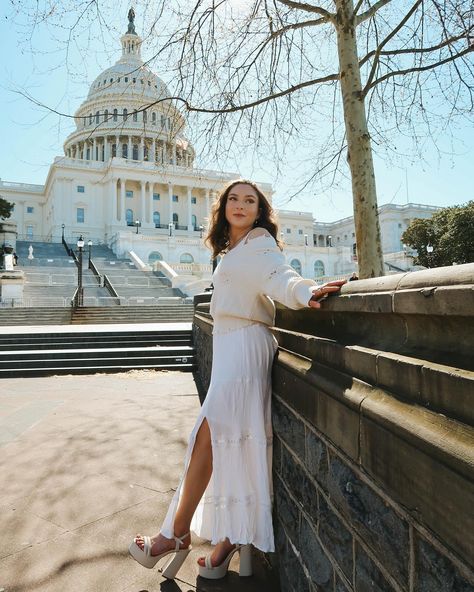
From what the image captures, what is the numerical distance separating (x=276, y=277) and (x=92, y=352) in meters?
8.80

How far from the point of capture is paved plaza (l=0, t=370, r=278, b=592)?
2377 millimetres

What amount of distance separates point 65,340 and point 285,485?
32.4ft

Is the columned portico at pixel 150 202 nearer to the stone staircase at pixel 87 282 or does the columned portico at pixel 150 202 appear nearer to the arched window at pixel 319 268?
the stone staircase at pixel 87 282

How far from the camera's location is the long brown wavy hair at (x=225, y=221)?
265 centimetres

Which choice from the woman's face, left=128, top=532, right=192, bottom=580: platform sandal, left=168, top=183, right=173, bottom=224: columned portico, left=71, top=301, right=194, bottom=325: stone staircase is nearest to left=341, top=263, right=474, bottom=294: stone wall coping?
the woman's face

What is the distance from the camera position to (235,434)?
87.1 inches

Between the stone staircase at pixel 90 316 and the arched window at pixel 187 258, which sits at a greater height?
the arched window at pixel 187 258

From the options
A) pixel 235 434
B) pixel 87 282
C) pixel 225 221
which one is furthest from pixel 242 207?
pixel 87 282

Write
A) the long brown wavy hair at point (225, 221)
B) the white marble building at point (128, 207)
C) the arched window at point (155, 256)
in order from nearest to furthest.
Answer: the long brown wavy hair at point (225, 221) < the arched window at point (155, 256) < the white marble building at point (128, 207)

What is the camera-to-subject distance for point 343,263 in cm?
5844

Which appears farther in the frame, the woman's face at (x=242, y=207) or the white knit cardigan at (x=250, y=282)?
the woman's face at (x=242, y=207)

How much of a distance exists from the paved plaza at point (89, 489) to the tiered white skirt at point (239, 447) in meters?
0.40

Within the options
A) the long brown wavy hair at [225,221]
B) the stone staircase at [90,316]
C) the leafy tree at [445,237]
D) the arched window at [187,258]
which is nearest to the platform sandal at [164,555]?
the long brown wavy hair at [225,221]

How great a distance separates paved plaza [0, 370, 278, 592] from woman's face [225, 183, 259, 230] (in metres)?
2.04
